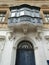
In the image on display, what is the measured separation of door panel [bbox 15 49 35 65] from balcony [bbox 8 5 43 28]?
2.07m

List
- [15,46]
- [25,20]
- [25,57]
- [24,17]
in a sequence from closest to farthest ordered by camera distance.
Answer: [25,57] < [15,46] < [25,20] < [24,17]

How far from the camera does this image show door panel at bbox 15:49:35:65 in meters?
9.16

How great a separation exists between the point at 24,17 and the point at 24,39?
70.9 inches

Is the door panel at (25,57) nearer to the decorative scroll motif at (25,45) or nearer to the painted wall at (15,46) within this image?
the decorative scroll motif at (25,45)

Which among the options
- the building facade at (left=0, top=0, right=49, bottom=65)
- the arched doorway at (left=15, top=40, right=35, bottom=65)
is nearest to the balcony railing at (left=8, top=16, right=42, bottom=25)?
the building facade at (left=0, top=0, right=49, bottom=65)

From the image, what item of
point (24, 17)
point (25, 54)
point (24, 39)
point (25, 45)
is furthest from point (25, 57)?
point (24, 17)

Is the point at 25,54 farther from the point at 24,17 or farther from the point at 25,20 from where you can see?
the point at 24,17

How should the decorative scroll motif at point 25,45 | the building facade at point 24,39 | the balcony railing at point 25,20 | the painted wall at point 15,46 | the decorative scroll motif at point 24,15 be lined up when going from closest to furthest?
the painted wall at point 15,46, the building facade at point 24,39, the decorative scroll motif at point 25,45, the balcony railing at point 25,20, the decorative scroll motif at point 24,15

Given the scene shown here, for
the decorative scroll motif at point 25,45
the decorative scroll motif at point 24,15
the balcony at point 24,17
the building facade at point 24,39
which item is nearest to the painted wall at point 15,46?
the building facade at point 24,39

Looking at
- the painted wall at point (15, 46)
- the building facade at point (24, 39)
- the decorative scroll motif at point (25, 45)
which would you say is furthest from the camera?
the decorative scroll motif at point (25, 45)

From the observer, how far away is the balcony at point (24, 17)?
10.0 metres

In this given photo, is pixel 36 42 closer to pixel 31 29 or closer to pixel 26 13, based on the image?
pixel 31 29

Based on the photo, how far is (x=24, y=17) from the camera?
1025 centimetres

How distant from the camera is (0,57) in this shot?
29.9 feet
